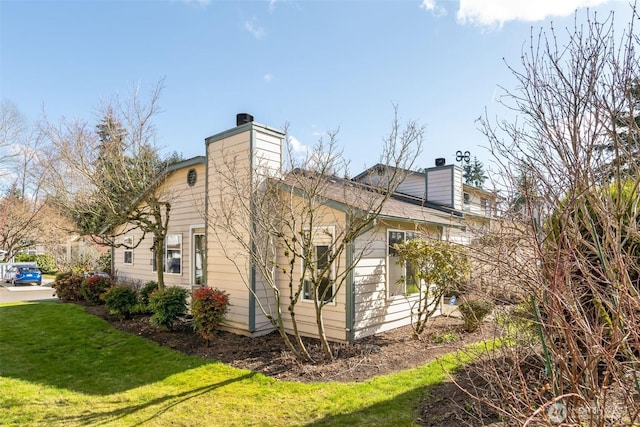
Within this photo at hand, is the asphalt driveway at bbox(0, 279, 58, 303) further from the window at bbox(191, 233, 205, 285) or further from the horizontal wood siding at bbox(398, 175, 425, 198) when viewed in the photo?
the horizontal wood siding at bbox(398, 175, 425, 198)

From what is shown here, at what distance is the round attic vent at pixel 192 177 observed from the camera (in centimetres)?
1033

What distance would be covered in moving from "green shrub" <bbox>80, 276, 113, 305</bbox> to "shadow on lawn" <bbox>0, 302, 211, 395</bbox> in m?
2.10

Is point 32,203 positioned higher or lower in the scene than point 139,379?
higher

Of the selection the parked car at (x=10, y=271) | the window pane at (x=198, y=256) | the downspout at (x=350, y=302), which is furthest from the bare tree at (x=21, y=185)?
the downspout at (x=350, y=302)

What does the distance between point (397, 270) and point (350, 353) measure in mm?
2745

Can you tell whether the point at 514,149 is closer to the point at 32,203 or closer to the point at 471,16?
the point at 471,16

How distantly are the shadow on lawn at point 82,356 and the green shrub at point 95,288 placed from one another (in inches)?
82.7

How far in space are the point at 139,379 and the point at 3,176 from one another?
62.6ft

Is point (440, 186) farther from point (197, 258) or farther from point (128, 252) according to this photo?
point (128, 252)

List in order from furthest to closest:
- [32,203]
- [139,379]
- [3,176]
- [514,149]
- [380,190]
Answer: [32,203]
[3,176]
[380,190]
[139,379]
[514,149]

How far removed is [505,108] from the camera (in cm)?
382

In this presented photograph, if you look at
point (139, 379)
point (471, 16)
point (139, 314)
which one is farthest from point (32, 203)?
point (471, 16)

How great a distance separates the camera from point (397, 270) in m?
8.75

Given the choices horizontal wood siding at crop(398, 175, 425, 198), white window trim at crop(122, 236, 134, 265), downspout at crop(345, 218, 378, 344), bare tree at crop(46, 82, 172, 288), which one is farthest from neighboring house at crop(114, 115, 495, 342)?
horizontal wood siding at crop(398, 175, 425, 198)
